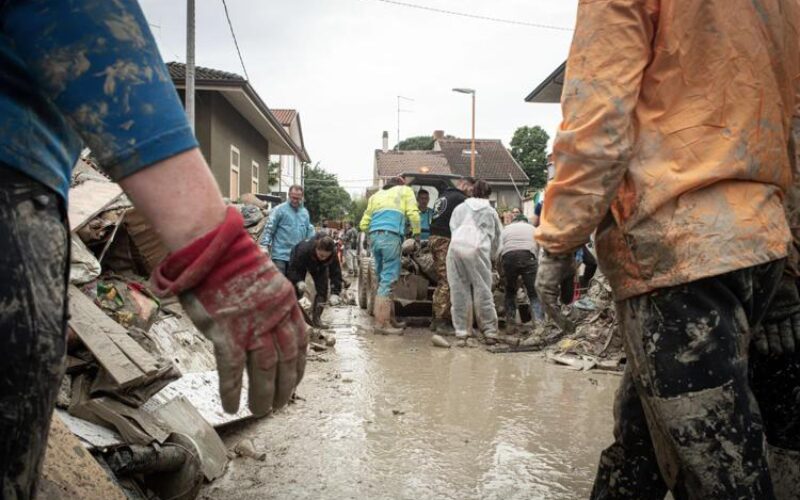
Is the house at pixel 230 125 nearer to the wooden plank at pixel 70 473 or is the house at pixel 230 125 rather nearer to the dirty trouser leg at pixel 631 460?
the wooden plank at pixel 70 473

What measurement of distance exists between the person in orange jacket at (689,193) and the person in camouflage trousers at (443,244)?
6.43 m

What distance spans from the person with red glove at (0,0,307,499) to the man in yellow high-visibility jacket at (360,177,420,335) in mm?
6940

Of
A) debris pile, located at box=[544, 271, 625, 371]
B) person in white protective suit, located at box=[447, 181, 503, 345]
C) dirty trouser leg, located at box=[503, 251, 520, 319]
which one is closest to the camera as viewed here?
debris pile, located at box=[544, 271, 625, 371]

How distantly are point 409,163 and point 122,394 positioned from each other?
40.5 meters

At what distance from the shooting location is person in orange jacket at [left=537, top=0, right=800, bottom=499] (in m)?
1.54

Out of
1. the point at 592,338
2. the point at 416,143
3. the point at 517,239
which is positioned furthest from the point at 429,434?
the point at 416,143

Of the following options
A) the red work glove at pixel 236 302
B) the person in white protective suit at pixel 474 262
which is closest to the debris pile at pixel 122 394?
the red work glove at pixel 236 302

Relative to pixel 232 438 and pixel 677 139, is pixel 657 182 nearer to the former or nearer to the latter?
pixel 677 139

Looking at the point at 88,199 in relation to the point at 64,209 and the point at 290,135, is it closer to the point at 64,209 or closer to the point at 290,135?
the point at 64,209

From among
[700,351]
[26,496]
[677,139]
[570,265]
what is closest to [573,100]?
[677,139]

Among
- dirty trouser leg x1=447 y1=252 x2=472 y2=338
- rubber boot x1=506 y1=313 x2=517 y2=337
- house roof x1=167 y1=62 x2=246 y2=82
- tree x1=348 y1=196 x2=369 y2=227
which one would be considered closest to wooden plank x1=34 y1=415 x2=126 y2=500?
dirty trouser leg x1=447 y1=252 x2=472 y2=338

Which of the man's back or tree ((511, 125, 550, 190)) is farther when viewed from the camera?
tree ((511, 125, 550, 190))

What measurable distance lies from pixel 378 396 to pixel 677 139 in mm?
3541

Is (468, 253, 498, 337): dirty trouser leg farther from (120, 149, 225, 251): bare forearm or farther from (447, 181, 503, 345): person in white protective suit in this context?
(120, 149, 225, 251): bare forearm
